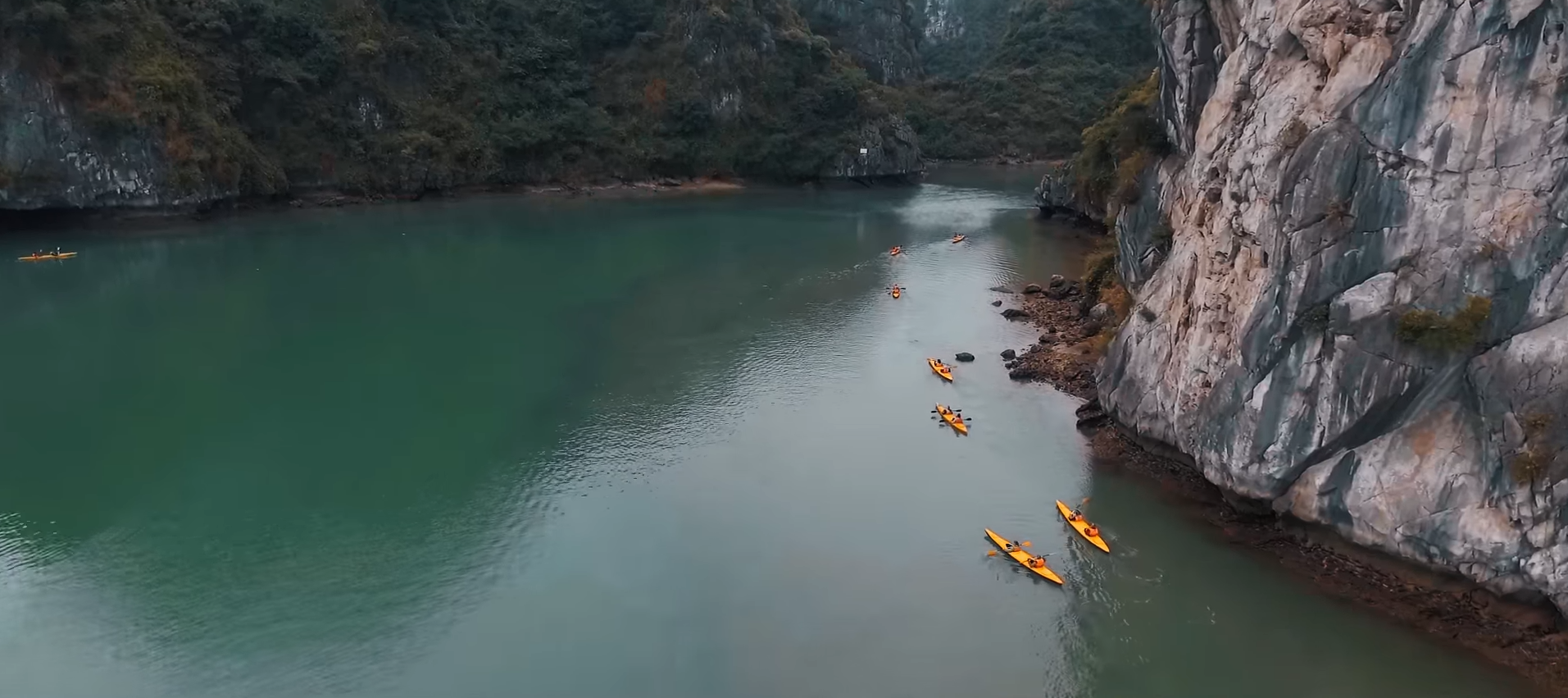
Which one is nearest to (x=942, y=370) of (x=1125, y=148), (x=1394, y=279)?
(x=1125, y=148)

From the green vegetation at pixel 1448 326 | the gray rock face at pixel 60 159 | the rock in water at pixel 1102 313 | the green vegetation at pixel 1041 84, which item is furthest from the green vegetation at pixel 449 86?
the green vegetation at pixel 1448 326

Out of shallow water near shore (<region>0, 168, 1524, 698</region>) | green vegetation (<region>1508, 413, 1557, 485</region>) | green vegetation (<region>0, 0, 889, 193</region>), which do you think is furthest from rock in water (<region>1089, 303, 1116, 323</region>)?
green vegetation (<region>0, 0, 889, 193</region>)

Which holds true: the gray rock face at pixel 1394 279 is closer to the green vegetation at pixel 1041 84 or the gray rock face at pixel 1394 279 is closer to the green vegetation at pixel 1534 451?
the green vegetation at pixel 1534 451

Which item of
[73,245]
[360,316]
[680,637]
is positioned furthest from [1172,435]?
[73,245]

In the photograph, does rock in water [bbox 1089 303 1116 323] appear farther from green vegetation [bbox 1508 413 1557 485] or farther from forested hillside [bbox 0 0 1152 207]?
forested hillside [bbox 0 0 1152 207]

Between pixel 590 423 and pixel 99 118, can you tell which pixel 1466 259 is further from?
pixel 99 118

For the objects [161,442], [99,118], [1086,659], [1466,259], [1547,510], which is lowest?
[1086,659]
